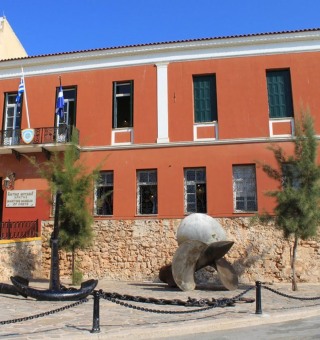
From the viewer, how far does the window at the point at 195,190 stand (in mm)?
15594

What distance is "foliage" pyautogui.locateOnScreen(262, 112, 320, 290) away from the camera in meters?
11.9

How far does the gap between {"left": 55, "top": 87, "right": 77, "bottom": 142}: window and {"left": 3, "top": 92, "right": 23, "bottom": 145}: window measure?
1855mm

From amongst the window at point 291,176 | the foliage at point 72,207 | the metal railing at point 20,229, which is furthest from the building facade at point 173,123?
the window at point 291,176

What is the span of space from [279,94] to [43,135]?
972 cm

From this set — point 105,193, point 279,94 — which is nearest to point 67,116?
point 105,193

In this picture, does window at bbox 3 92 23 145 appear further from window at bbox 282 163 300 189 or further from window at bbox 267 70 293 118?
window at bbox 282 163 300 189

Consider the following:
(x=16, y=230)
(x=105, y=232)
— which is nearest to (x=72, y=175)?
(x=105, y=232)

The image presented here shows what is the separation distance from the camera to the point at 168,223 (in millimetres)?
15352

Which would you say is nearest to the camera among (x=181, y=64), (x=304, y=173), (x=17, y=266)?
(x=304, y=173)

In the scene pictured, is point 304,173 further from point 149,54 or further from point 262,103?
point 149,54

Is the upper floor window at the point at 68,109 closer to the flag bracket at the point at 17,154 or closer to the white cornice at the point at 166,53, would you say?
the white cornice at the point at 166,53

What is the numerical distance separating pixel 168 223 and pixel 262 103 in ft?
19.4

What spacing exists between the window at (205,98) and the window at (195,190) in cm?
216

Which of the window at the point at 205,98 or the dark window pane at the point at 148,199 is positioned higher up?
the window at the point at 205,98
